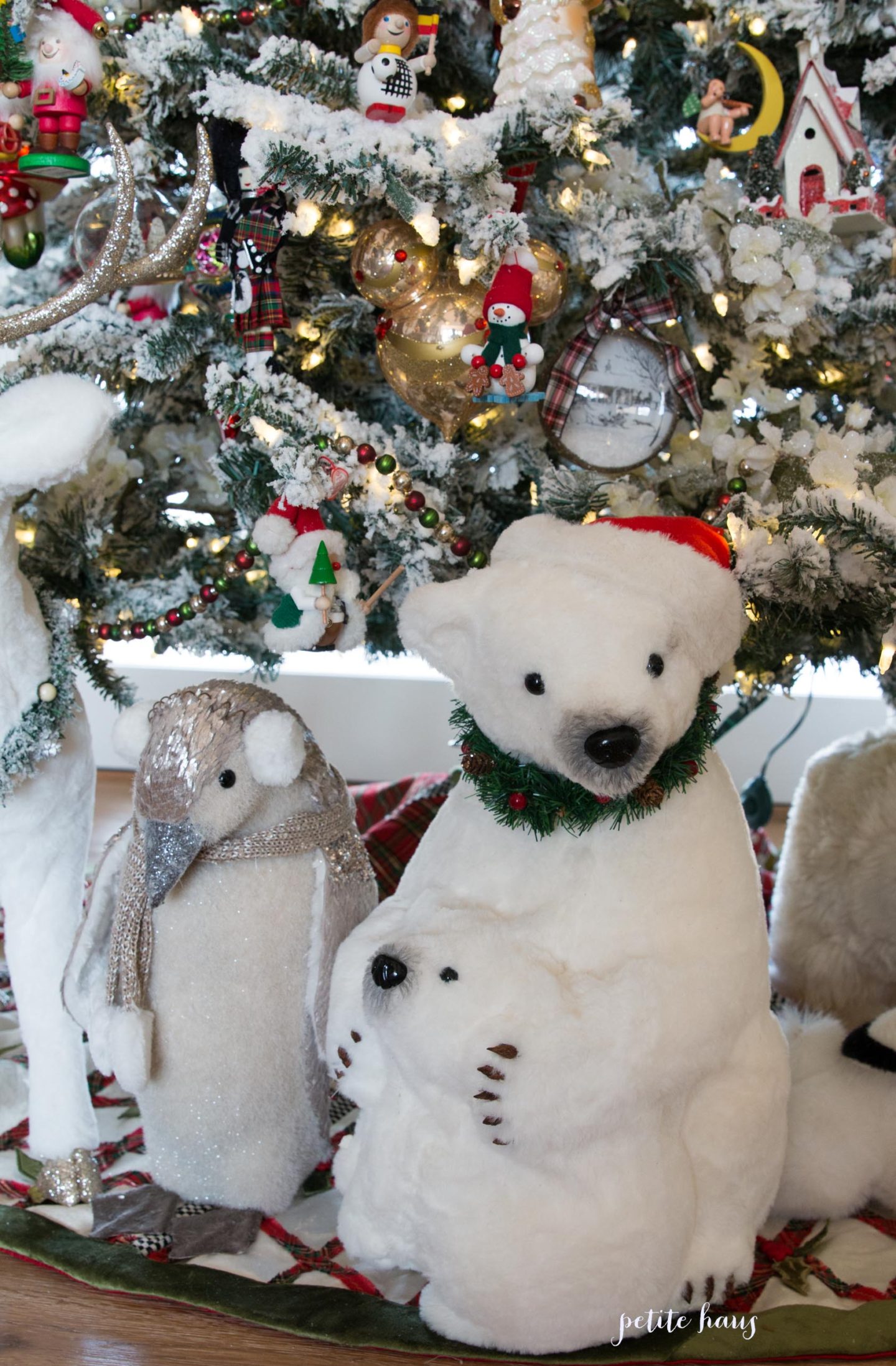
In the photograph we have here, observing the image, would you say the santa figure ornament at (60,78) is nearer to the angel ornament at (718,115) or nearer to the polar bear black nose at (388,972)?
the angel ornament at (718,115)

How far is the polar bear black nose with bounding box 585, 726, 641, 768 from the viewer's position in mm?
754

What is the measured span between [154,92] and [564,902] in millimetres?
833

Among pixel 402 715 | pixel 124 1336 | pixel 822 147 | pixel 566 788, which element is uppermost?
pixel 822 147

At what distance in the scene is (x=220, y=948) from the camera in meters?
0.93

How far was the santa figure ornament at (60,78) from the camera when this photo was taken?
3.29ft

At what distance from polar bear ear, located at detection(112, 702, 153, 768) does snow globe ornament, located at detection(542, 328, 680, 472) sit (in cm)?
46

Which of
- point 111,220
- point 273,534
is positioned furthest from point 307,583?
point 111,220

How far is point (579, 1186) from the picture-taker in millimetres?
785

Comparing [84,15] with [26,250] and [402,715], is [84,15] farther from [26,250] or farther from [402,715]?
[402,715]

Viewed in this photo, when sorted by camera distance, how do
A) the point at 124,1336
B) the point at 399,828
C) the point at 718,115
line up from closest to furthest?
the point at 124,1336, the point at 718,115, the point at 399,828

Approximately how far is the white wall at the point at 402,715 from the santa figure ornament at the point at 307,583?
1368mm

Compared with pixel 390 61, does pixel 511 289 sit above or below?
below

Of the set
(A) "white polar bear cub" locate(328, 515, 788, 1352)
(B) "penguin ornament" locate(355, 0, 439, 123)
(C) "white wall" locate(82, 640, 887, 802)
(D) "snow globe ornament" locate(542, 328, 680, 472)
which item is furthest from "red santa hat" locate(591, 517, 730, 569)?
(C) "white wall" locate(82, 640, 887, 802)

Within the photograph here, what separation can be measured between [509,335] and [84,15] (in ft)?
1.54
